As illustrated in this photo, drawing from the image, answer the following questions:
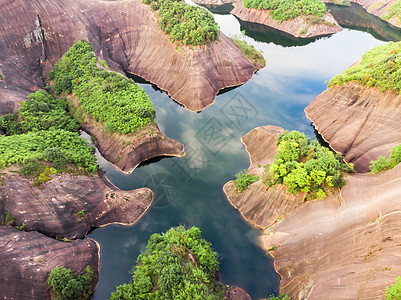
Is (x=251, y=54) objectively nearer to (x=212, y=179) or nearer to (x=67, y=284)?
(x=212, y=179)

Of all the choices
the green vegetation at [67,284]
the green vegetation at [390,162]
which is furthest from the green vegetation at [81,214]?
the green vegetation at [390,162]

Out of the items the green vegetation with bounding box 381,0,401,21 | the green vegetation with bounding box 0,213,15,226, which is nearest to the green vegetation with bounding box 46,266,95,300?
the green vegetation with bounding box 0,213,15,226

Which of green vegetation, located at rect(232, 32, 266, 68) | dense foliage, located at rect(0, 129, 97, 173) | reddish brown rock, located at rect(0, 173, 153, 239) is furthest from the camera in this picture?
green vegetation, located at rect(232, 32, 266, 68)

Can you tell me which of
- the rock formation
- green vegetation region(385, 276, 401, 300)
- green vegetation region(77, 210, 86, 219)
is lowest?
green vegetation region(77, 210, 86, 219)

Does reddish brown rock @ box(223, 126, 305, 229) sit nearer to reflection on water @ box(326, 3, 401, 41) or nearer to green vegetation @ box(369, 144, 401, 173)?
green vegetation @ box(369, 144, 401, 173)

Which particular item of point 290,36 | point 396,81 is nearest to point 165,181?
point 396,81
